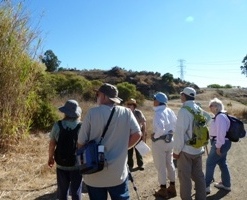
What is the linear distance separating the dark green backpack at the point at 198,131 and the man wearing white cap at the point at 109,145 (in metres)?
1.70

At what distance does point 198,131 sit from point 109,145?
6.45ft

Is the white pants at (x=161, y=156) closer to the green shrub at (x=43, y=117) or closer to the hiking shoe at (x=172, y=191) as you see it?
the hiking shoe at (x=172, y=191)

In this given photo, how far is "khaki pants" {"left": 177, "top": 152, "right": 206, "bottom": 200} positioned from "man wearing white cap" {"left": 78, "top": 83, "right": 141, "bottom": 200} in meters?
1.71

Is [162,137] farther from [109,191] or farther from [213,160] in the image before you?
[109,191]

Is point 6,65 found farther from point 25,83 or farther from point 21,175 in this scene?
point 21,175

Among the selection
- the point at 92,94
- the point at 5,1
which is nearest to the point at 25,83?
the point at 5,1

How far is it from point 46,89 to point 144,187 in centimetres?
713

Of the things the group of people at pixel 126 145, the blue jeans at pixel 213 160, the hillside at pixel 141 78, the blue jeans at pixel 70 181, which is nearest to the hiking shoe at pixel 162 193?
the group of people at pixel 126 145

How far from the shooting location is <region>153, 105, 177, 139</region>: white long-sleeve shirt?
6.10 metres

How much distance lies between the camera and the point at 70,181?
195 inches

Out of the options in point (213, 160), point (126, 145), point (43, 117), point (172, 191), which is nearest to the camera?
point (126, 145)

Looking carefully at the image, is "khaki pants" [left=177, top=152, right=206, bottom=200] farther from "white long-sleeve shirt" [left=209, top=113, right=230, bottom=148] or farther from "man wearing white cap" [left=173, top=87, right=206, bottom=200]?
"white long-sleeve shirt" [left=209, top=113, right=230, bottom=148]

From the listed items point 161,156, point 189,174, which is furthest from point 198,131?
point 161,156

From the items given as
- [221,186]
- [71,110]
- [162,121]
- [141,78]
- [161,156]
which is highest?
[141,78]
